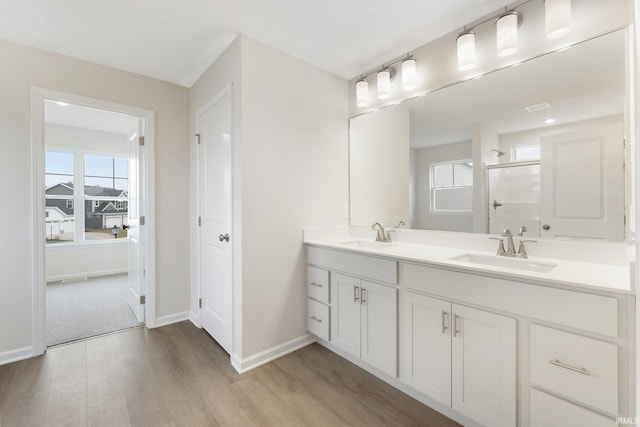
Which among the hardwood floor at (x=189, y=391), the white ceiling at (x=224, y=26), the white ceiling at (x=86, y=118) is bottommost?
the hardwood floor at (x=189, y=391)

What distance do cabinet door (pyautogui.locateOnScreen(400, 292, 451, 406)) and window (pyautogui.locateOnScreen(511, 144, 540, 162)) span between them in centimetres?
102

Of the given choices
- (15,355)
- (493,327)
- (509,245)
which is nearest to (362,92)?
(509,245)

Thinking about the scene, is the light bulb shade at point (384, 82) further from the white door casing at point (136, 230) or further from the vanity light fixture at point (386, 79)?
the white door casing at point (136, 230)

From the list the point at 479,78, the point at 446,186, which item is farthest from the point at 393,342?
the point at 479,78

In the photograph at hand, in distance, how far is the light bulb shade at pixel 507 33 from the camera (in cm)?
155

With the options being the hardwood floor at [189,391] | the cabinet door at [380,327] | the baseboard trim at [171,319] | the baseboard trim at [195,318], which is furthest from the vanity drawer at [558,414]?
the baseboard trim at [171,319]

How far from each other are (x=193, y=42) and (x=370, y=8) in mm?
1333

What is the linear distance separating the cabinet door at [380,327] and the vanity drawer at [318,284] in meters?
0.36

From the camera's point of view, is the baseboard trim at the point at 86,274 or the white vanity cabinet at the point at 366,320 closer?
the white vanity cabinet at the point at 366,320

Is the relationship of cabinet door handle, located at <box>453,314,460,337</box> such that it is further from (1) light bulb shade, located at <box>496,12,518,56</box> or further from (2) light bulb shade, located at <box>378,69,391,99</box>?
(2) light bulb shade, located at <box>378,69,391,99</box>

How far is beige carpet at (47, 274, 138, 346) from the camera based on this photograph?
2525 mm

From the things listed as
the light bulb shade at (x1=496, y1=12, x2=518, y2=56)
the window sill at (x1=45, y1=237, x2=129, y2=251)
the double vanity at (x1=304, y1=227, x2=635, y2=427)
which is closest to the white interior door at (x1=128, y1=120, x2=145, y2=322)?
the double vanity at (x1=304, y1=227, x2=635, y2=427)

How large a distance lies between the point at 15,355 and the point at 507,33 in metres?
4.05

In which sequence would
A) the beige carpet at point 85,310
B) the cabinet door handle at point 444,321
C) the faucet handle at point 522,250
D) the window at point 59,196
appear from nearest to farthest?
the cabinet door handle at point 444,321
the faucet handle at point 522,250
the beige carpet at point 85,310
the window at point 59,196
